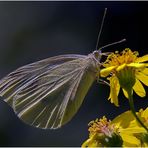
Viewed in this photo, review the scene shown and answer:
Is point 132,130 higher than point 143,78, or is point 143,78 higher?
point 143,78

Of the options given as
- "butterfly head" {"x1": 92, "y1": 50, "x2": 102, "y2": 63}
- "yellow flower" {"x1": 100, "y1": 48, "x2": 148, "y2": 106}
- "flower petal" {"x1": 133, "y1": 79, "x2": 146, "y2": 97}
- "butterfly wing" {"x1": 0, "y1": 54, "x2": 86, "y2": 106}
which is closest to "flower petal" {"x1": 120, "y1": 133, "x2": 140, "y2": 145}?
"yellow flower" {"x1": 100, "y1": 48, "x2": 148, "y2": 106}

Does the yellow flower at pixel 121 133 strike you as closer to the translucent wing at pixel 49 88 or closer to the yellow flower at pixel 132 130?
the yellow flower at pixel 132 130

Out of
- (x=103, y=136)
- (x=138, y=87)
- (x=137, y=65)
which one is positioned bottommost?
(x=103, y=136)

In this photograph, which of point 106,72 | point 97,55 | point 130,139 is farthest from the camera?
point 97,55

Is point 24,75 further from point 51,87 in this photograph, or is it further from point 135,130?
point 135,130

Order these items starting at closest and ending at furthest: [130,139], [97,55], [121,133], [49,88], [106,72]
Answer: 1. [130,139]
2. [121,133]
3. [106,72]
4. [97,55]
5. [49,88]

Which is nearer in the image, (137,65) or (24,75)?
(137,65)

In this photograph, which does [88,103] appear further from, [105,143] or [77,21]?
[105,143]

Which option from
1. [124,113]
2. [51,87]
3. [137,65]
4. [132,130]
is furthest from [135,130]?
[51,87]

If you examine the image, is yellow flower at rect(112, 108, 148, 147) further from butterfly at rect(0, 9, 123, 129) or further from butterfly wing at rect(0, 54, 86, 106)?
butterfly wing at rect(0, 54, 86, 106)
